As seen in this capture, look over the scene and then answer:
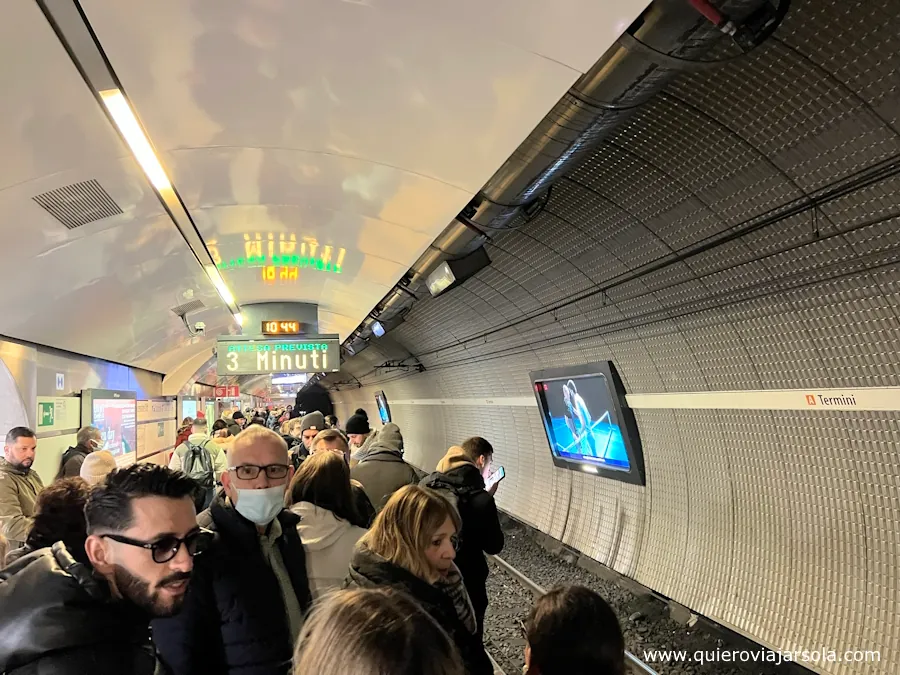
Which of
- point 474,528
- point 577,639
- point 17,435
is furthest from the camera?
point 17,435

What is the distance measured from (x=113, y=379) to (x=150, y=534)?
37.2 feet

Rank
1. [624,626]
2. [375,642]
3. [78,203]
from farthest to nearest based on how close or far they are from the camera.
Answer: [624,626]
[78,203]
[375,642]

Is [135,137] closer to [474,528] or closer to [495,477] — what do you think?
[474,528]

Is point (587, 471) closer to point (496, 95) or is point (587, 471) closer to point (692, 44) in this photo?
point (496, 95)

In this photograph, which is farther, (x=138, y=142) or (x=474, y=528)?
(x=138, y=142)

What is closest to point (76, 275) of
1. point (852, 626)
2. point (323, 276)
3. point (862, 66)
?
point (323, 276)

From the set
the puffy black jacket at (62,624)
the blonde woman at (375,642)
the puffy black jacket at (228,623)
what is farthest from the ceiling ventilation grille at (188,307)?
the blonde woman at (375,642)

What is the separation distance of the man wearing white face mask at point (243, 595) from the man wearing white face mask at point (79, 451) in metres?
6.00

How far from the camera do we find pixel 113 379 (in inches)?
480

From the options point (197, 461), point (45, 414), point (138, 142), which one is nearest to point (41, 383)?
point (45, 414)

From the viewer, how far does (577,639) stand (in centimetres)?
221

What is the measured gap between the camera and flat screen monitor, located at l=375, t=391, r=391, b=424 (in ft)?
84.9

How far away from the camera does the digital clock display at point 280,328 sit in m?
12.2

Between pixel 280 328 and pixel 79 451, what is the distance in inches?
176
